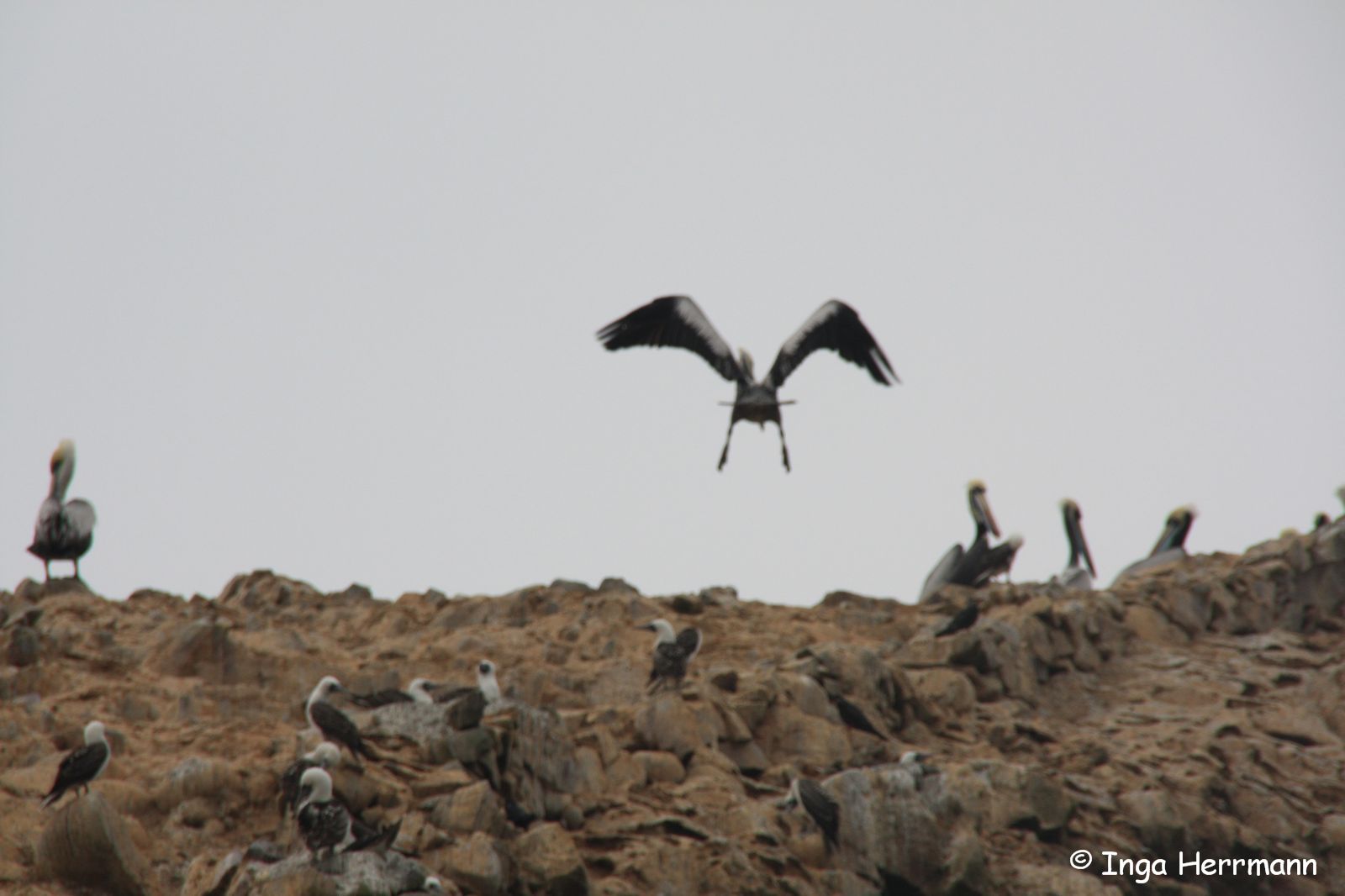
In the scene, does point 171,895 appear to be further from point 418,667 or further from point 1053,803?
point 1053,803

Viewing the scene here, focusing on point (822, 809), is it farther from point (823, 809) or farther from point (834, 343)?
point (834, 343)

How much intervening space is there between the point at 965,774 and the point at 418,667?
198 inches

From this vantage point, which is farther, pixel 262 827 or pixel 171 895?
pixel 262 827

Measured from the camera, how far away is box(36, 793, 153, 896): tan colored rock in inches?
386

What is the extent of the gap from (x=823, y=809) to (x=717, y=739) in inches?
54.6

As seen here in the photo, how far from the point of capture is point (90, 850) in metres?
9.80

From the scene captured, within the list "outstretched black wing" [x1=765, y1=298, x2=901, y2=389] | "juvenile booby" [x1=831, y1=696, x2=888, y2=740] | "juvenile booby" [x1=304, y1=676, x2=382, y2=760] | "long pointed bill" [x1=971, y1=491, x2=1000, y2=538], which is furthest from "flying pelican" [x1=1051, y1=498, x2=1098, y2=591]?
"juvenile booby" [x1=304, y1=676, x2=382, y2=760]

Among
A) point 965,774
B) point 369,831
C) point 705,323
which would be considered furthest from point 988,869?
point 705,323

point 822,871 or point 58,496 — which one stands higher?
point 58,496

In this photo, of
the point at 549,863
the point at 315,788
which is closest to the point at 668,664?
the point at 549,863

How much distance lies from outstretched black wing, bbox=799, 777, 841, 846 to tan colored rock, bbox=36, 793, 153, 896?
459 centimetres

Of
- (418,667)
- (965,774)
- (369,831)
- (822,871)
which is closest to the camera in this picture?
(369,831)

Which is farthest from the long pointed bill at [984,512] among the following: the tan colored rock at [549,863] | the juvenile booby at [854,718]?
the tan colored rock at [549,863]

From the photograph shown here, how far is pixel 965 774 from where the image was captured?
13164mm
